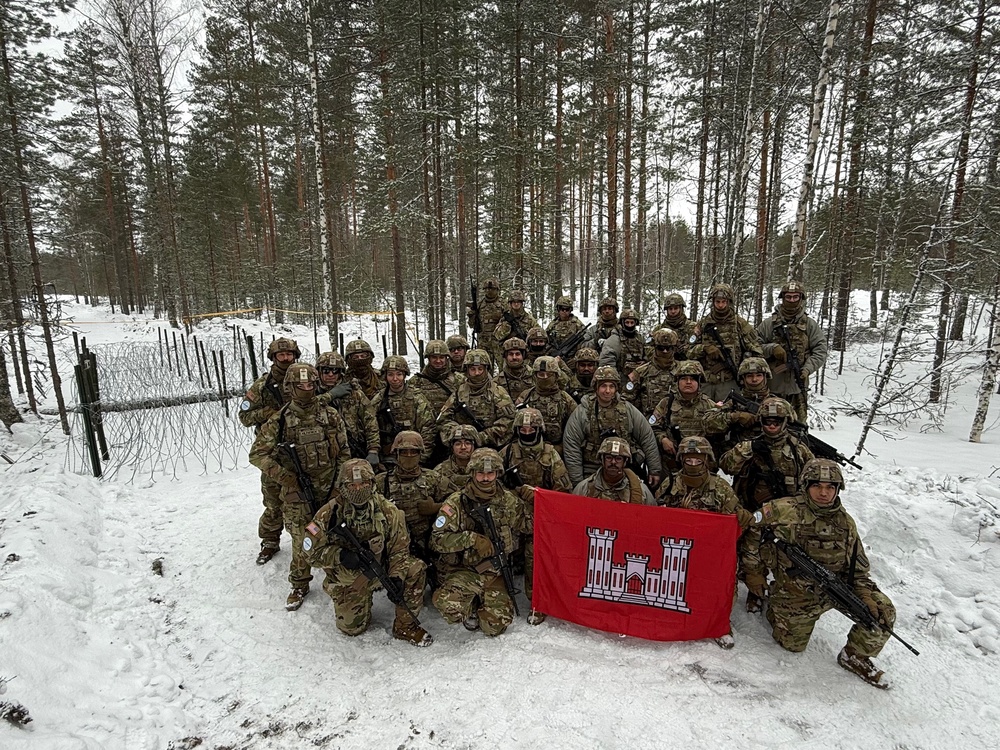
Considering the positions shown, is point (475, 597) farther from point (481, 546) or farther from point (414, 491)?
point (414, 491)

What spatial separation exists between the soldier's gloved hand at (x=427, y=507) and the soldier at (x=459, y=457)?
0.23 m

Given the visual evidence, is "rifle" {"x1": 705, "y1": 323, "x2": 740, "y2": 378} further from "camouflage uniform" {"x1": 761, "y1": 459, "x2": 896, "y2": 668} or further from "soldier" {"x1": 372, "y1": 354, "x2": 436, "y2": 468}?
"soldier" {"x1": 372, "y1": 354, "x2": 436, "y2": 468}

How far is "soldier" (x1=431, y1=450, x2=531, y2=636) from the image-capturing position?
15.5 ft

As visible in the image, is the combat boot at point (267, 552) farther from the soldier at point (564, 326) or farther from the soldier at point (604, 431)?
the soldier at point (564, 326)

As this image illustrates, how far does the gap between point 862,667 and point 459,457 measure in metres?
3.91

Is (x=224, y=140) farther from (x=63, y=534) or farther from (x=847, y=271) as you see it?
(x=847, y=271)

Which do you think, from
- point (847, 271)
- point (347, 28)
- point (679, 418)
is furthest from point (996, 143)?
point (347, 28)

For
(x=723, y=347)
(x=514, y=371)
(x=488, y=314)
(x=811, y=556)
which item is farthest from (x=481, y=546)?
(x=488, y=314)

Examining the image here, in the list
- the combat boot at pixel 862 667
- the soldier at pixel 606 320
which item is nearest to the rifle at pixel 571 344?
the soldier at pixel 606 320

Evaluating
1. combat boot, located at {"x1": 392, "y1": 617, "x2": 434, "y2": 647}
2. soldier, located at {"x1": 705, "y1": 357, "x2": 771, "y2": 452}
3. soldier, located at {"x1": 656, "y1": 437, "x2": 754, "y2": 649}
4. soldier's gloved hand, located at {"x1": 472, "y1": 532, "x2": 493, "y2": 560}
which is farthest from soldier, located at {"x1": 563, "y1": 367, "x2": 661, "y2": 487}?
combat boot, located at {"x1": 392, "y1": 617, "x2": 434, "y2": 647}

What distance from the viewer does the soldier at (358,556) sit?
Answer: 4488 millimetres

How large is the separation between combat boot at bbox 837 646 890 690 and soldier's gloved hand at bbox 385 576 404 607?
385 centimetres

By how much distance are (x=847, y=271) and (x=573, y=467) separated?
588 inches

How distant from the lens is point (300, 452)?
A: 532cm
